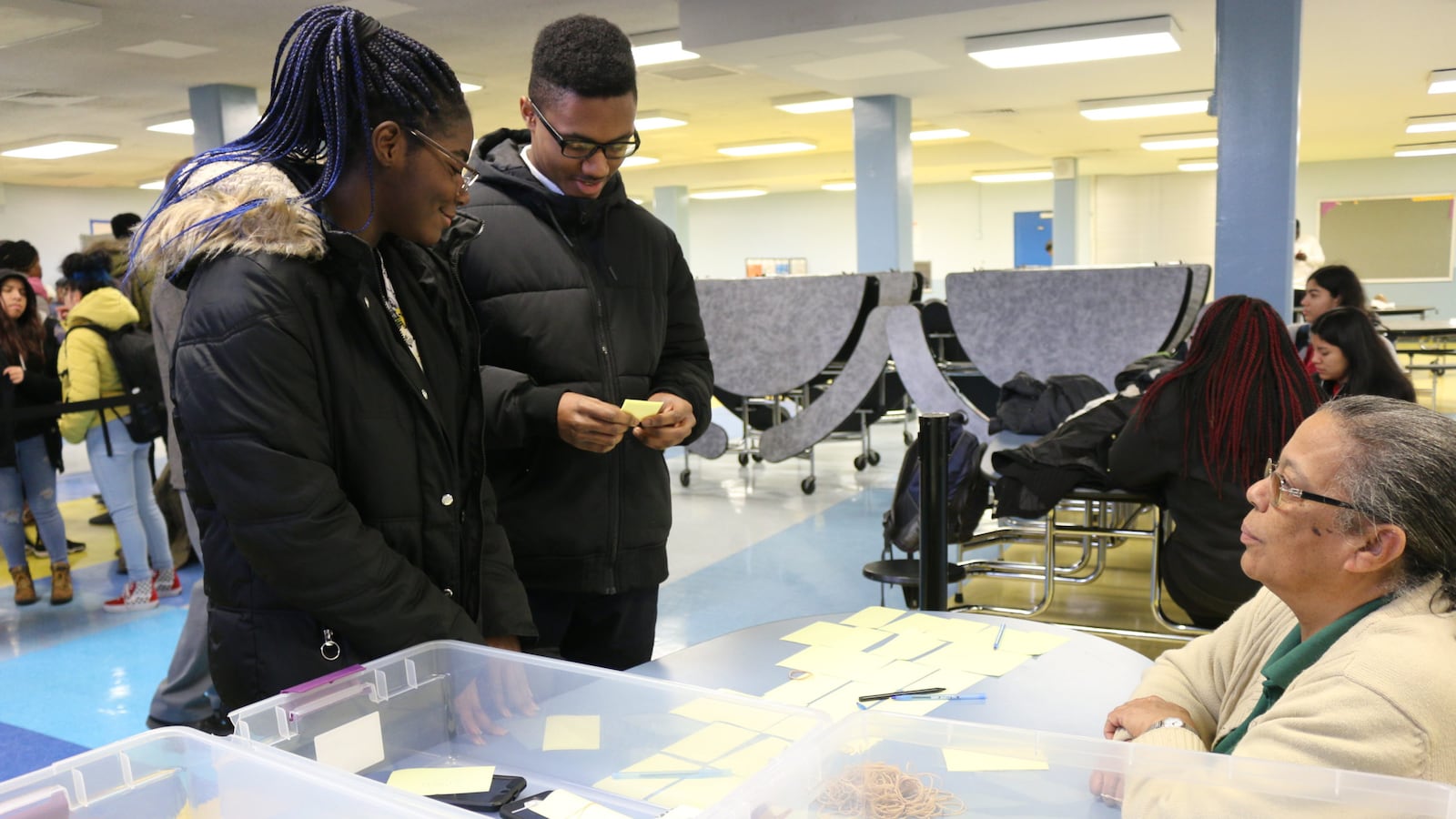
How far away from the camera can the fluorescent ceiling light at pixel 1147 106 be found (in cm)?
979

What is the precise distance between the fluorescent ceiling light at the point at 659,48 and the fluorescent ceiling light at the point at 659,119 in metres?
2.54

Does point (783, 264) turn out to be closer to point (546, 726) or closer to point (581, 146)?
point (581, 146)

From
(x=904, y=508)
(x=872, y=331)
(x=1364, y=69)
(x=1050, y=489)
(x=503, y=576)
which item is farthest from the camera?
(x=1364, y=69)

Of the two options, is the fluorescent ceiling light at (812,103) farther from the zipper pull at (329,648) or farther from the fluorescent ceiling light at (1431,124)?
the zipper pull at (329,648)

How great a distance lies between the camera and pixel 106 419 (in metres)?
4.75

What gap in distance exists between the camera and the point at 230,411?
123 centimetres

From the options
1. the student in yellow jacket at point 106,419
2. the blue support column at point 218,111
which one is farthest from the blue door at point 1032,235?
the student in yellow jacket at point 106,419

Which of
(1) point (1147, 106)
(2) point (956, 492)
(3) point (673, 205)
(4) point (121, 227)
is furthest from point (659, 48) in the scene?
(3) point (673, 205)

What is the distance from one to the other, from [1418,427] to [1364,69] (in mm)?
8717

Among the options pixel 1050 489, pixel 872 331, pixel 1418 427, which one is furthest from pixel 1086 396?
pixel 1418 427

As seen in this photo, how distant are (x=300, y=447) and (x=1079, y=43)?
6783 millimetres

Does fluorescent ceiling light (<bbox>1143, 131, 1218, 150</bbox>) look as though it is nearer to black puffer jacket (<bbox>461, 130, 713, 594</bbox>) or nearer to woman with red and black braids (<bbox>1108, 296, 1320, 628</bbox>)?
woman with red and black braids (<bbox>1108, 296, 1320, 628</bbox>)

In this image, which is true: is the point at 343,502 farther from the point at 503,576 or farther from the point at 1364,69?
the point at 1364,69

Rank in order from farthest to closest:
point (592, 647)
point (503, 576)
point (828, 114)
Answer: point (828, 114)
point (592, 647)
point (503, 576)
